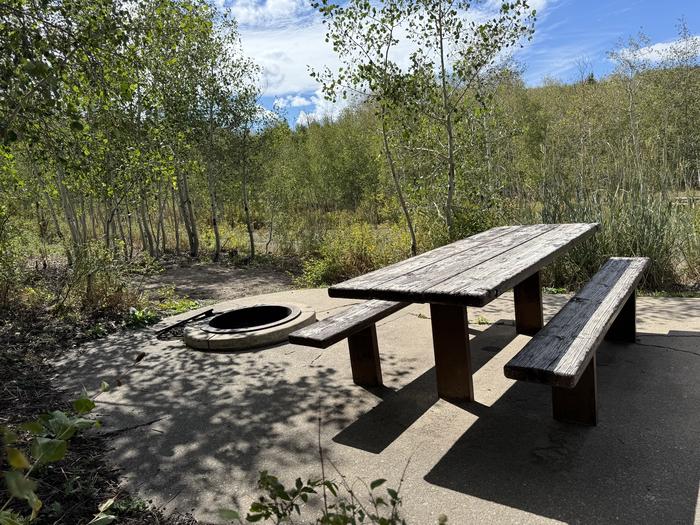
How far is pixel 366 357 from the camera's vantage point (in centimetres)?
288

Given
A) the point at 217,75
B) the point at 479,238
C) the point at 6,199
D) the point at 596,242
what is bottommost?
the point at 596,242

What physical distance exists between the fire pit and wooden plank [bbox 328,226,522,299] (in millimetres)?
1218

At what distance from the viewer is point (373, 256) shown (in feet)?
22.4

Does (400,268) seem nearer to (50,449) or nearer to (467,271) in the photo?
(467,271)

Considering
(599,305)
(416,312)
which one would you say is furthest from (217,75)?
(599,305)

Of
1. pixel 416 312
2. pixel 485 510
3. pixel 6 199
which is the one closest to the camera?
pixel 485 510

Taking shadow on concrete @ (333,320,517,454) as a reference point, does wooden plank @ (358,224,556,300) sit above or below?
above

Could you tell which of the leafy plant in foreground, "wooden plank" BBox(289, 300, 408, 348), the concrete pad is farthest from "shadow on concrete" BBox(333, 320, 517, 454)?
the leafy plant in foreground

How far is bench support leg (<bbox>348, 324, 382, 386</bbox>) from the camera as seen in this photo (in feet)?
9.39

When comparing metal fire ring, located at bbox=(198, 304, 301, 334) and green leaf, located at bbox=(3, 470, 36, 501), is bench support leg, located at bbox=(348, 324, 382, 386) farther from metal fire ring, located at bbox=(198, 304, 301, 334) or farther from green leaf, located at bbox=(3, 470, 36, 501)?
green leaf, located at bbox=(3, 470, 36, 501)

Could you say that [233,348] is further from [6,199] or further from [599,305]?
[6,199]

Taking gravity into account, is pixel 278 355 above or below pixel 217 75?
below

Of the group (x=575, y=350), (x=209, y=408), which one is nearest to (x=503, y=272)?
(x=575, y=350)

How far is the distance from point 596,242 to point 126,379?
169 inches
